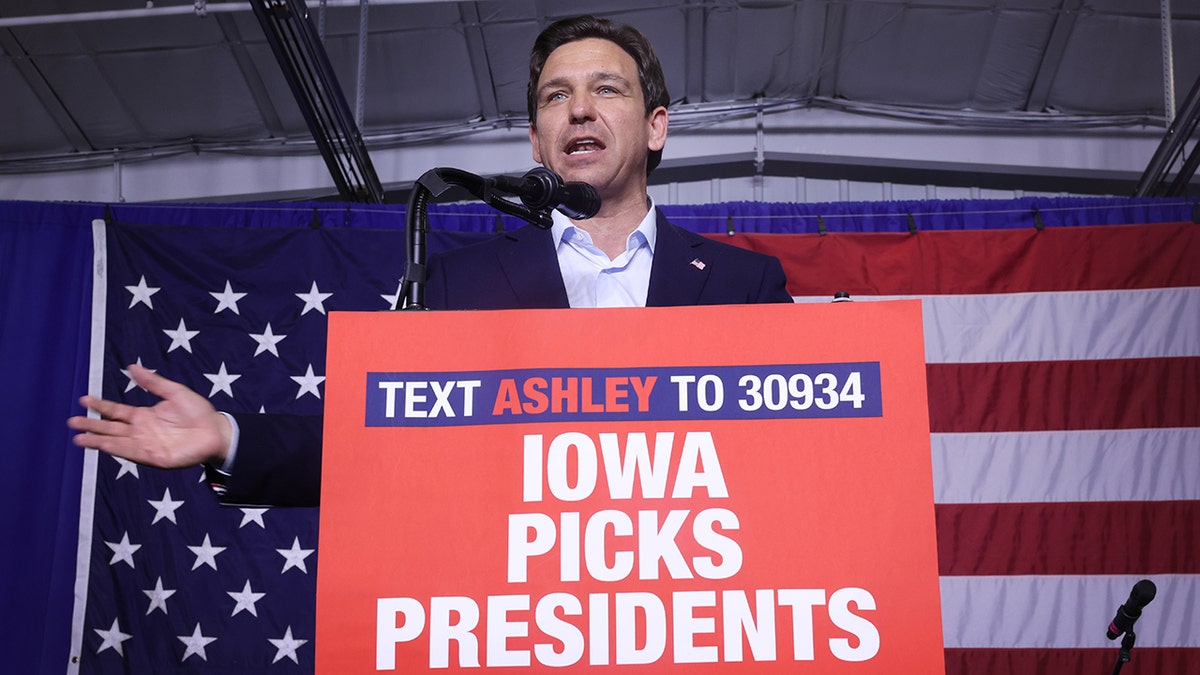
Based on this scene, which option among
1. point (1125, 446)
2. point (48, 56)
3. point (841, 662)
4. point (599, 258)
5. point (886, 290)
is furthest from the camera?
point (48, 56)

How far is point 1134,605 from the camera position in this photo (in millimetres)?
2301

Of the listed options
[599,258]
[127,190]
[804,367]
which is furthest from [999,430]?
[127,190]

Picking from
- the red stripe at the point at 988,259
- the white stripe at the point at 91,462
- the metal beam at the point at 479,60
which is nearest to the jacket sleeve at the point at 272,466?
the white stripe at the point at 91,462

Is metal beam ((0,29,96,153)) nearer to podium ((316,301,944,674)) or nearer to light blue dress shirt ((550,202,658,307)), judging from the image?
light blue dress shirt ((550,202,658,307))

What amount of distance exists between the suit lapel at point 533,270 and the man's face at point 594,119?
105 mm

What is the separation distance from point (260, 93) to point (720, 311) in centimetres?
461

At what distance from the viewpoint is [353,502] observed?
0.94 m

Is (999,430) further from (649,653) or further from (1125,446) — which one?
(649,653)

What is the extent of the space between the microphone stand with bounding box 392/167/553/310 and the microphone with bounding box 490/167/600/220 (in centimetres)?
1

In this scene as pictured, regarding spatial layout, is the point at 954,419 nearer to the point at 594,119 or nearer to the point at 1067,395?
the point at 1067,395

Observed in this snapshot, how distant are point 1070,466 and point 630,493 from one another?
10.4 ft

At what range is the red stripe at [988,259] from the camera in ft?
12.8

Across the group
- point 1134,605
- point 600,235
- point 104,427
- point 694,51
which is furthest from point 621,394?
point 694,51

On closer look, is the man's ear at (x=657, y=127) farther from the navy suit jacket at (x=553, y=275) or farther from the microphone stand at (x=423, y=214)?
the microphone stand at (x=423, y=214)
